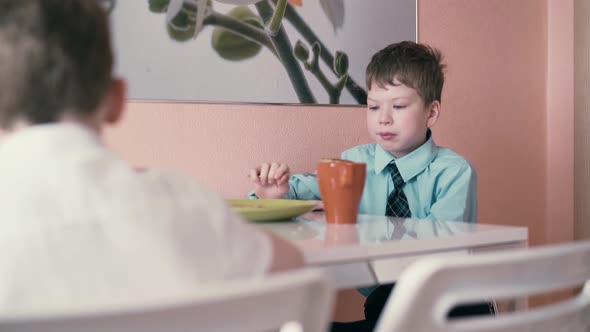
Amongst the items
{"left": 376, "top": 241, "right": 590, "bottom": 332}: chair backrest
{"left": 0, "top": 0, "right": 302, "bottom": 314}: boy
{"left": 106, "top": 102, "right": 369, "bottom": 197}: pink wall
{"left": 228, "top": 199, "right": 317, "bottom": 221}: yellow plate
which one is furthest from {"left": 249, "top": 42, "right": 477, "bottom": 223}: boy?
{"left": 0, "top": 0, "right": 302, "bottom": 314}: boy

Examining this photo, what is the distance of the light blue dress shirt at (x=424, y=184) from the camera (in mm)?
1580

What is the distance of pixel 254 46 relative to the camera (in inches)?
73.1

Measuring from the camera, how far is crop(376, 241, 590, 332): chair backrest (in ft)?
2.07

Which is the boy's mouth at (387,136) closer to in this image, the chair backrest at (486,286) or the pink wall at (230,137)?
the pink wall at (230,137)

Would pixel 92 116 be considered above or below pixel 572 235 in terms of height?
above

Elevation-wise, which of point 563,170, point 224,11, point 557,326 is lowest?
point 563,170

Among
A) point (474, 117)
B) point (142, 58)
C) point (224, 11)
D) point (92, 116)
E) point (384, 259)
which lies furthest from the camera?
point (474, 117)

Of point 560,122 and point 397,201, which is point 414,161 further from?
point 560,122

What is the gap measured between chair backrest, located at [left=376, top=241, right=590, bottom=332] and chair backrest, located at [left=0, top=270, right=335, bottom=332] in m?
0.07

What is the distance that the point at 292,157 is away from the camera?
196 centimetres

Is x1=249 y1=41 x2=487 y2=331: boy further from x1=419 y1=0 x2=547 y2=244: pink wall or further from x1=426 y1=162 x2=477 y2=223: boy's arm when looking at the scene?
x1=419 y1=0 x2=547 y2=244: pink wall

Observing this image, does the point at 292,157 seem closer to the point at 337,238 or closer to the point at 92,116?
the point at 337,238

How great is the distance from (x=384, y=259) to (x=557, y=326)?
25cm

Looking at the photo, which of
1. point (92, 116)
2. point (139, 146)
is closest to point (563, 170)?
point (139, 146)
